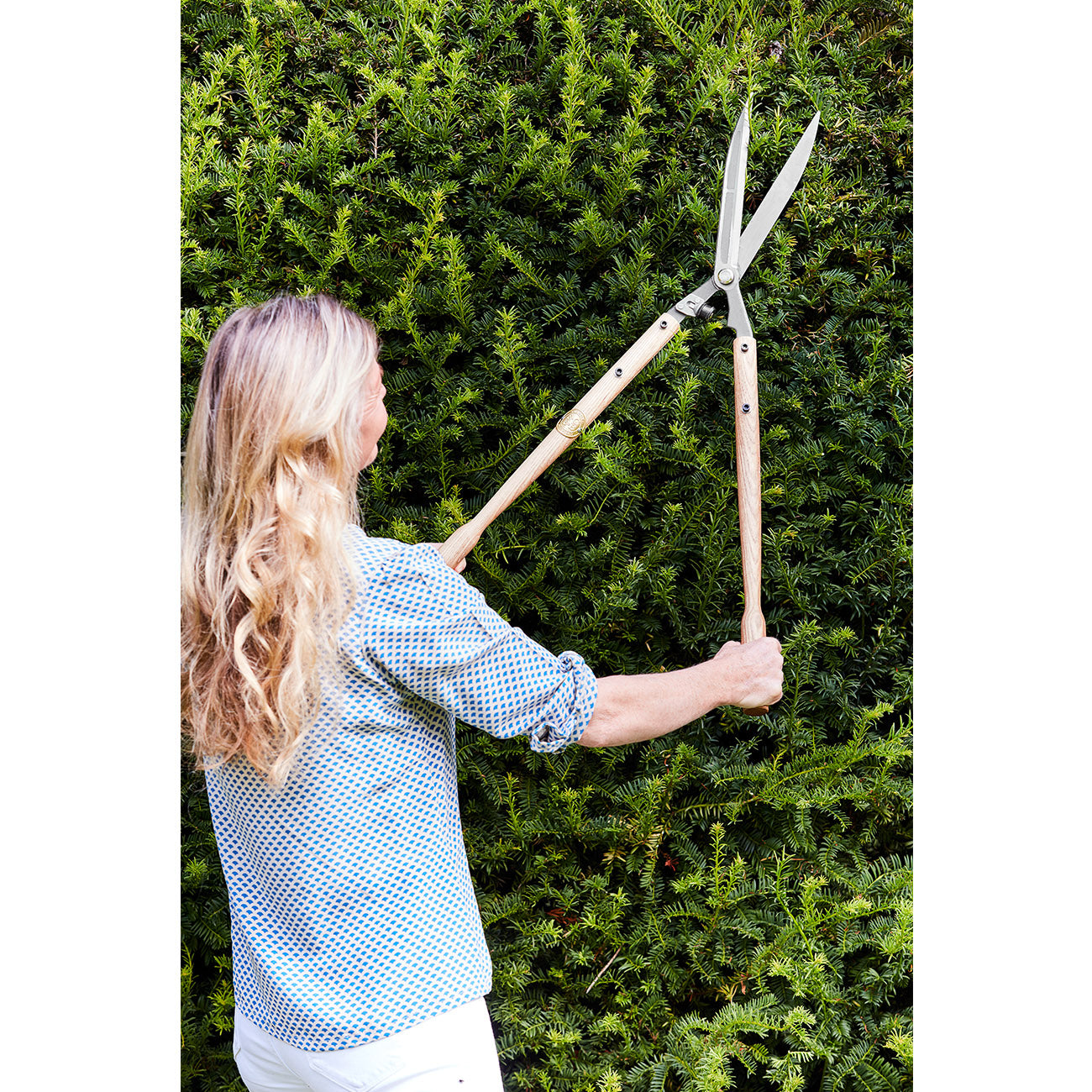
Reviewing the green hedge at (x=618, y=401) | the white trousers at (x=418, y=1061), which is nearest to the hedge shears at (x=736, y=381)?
the green hedge at (x=618, y=401)

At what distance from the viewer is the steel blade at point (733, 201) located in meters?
1.60

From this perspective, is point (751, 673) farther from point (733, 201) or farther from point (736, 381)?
point (733, 201)

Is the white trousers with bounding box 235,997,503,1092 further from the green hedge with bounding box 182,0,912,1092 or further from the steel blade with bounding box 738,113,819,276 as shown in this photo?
the steel blade with bounding box 738,113,819,276

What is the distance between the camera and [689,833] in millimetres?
1907

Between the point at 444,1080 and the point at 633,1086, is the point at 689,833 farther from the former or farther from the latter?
the point at 444,1080

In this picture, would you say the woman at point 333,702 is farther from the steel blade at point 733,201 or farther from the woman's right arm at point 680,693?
the steel blade at point 733,201

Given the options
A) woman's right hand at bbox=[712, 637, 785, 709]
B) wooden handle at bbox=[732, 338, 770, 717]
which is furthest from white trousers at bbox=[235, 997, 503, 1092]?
wooden handle at bbox=[732, 338, 770, 717]

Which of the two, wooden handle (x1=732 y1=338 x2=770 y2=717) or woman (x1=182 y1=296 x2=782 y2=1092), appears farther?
wooden handle (x1=732 y1=338 x2=770 y2=717)

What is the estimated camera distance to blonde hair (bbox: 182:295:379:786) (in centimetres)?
109

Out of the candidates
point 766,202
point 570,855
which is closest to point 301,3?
point 766,202

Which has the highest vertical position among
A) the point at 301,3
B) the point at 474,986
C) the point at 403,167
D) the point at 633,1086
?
the point at 301,3

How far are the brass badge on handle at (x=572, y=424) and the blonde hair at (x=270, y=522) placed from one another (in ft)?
1.33

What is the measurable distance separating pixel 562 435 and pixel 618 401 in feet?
1.50
